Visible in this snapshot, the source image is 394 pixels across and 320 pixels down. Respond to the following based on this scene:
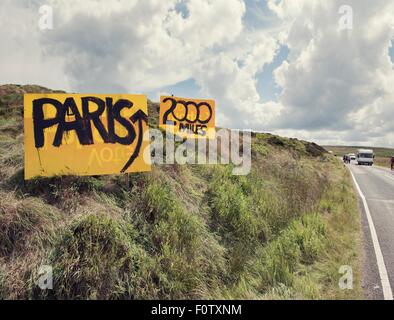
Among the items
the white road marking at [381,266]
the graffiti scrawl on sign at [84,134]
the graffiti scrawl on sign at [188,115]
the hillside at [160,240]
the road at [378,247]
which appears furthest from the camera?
the graffiti scrawl on sign at [188,115]

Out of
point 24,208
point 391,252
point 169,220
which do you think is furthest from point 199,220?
point 391,252

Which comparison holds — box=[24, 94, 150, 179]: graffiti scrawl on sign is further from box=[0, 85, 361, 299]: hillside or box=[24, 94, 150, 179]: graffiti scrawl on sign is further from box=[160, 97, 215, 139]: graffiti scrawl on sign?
box=[160, 97, 215, 139]: graffiti scrawl on sign

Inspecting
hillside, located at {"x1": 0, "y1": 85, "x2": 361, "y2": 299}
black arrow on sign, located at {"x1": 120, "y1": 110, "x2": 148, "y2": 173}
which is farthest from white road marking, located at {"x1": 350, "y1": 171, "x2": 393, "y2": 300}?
black arrow on sign, located at {"x1": 120, "y1": 110, "x2": 148, "y2": 173}

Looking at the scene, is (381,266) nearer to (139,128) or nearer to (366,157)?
(139,128)

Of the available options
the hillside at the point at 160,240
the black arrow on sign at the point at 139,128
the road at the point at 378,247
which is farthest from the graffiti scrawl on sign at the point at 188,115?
the black arrow on sign at the point at 139,128

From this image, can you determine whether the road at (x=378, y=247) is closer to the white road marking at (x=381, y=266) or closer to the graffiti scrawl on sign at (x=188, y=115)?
the white road marking at (x=381, y=266)

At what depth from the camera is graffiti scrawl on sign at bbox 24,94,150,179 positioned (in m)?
6.84

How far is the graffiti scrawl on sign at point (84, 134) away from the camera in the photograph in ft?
22.4

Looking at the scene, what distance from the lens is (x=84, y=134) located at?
715 cm

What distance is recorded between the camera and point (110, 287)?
521 cm

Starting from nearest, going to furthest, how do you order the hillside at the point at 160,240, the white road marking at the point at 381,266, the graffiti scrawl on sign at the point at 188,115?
the hillside at the point at 160,240 < the white road marking at the point at 381,266 < the graffiti scrawl on sign at the point at 188,115

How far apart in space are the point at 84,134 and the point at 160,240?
2744 mm

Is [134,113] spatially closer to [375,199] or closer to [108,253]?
[108,253]

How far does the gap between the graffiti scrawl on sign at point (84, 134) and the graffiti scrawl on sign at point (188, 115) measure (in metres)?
8.05
